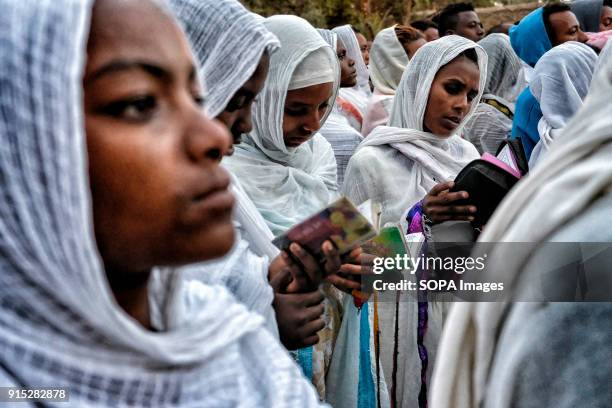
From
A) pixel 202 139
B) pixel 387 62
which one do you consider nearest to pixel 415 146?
pixel 202 139

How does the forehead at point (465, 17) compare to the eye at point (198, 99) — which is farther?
the forehead at point (465, 17)

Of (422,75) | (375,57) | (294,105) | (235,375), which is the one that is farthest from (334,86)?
(375,57)

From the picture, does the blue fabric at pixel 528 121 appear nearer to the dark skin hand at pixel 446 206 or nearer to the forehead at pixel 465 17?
the dark skin hand at pixel 446 206

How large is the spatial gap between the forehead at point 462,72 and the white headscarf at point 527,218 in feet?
7.60

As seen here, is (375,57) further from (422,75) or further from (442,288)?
(442,288)

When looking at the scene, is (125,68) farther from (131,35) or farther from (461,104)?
(461,104)

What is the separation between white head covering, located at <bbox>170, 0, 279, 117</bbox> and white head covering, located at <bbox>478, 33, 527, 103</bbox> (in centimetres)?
435

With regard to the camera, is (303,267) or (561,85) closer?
(303,267)

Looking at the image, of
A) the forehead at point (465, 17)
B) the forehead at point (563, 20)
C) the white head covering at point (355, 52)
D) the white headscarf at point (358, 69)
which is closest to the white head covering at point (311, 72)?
the forehead at point (563, 20)

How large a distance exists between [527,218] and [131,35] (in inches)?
22.4

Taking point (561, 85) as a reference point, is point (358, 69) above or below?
below

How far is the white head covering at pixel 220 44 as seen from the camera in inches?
62.7

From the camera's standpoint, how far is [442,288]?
8.05 ft

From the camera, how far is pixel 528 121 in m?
4.04
